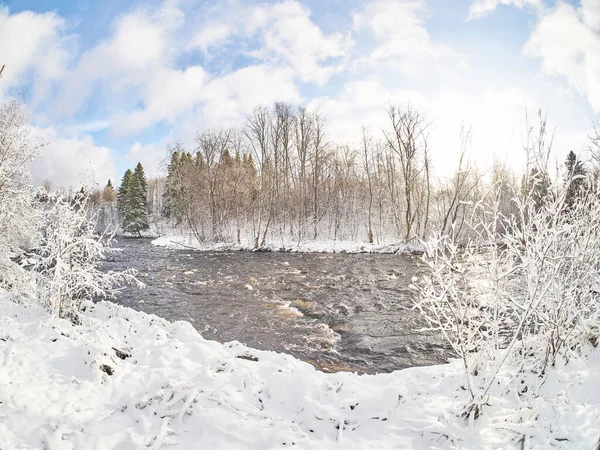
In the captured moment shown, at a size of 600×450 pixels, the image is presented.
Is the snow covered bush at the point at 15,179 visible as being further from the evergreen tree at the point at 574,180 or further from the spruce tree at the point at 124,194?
the spruce tree at the point at 124,194

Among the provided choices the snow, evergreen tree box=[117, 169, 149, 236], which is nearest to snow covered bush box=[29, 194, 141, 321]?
the snow

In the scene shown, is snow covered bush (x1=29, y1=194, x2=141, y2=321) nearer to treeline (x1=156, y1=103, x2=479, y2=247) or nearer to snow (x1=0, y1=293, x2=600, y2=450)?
snow (x1=0, y1=293, x2=600, y2=450)

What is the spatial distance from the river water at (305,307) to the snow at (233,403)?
2.26m

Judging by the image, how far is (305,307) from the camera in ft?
36.7

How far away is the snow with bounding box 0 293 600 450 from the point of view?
3553 mm

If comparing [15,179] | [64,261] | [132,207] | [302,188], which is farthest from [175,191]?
[64,261]

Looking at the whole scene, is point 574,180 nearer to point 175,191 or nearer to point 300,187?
point 300,187

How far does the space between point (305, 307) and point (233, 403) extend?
7.00 meters

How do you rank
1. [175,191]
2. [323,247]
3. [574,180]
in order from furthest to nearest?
[175,191]
[323,247]
[574,180]

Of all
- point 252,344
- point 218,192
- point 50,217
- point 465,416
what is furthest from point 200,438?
point 218,192

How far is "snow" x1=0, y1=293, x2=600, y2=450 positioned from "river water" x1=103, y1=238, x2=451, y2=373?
2262mm

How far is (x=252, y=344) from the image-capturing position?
7914mm

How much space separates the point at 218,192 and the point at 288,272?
59.7 ft

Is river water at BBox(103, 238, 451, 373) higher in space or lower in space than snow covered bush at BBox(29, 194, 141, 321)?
lower
